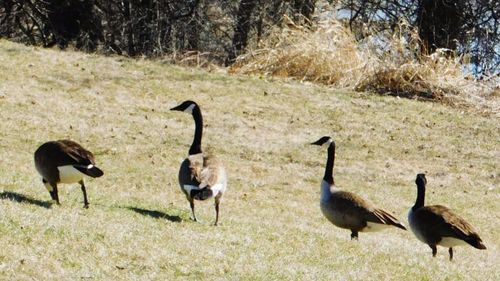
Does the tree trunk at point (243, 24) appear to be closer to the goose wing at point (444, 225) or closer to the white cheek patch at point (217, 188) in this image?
the goose wing at point (444, 225)

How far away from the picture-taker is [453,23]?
26.7 m

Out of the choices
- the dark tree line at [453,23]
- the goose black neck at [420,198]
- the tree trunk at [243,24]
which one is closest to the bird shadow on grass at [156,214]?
the goose black neck at [420,198]

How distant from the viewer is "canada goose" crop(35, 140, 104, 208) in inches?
356

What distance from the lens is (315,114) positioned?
65.4ft

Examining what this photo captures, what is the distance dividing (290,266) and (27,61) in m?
14.4

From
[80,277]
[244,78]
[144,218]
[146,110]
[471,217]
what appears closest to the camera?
[80,277]

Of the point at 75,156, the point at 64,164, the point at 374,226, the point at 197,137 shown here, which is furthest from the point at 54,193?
the point at 374,226

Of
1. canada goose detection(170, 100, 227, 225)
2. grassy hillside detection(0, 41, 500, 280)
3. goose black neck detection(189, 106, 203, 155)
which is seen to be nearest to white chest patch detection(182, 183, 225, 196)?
canada goose detection(170, 100, 227, 225)

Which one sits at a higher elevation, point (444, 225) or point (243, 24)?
point (243, 24)

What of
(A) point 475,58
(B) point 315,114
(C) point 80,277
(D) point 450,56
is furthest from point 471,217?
(A) point 475,58

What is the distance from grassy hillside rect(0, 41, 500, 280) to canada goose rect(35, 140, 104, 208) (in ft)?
1.05

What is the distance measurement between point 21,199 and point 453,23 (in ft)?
67.1

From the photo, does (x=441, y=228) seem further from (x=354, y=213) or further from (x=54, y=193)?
(x=54, y=193)

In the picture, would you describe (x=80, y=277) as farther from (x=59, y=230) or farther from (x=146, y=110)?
(x=146, y=110)
